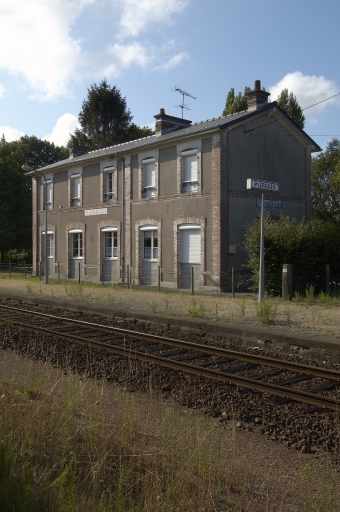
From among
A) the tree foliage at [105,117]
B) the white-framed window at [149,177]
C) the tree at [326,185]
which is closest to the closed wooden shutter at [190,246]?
the white-framed window at [149,177]

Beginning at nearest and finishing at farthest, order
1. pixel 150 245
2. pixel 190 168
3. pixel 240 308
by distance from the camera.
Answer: pixel 240 308, pixel 190 168, pixel 150 245

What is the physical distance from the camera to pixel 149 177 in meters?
25.8

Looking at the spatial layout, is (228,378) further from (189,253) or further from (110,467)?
(189,253)

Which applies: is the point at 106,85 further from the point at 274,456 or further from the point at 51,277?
the point at 274,456

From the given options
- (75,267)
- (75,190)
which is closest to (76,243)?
(75,267)

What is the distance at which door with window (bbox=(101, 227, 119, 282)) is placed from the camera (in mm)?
27545

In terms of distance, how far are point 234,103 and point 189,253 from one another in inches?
1179

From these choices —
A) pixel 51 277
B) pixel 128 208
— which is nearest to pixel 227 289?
pixel 128 208

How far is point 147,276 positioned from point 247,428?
19.9 metres

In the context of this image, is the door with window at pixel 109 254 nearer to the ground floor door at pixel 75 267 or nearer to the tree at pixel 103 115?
the ground floor door at pixel 75 267

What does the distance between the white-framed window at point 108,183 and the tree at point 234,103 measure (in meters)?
23.5

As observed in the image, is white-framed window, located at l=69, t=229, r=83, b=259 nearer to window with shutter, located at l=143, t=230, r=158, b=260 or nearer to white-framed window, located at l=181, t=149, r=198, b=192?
window with shutter, located at l=143, t=230, r=158, b=260

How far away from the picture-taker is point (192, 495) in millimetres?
3686

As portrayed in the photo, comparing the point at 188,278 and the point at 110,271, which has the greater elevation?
the point at 110,271
